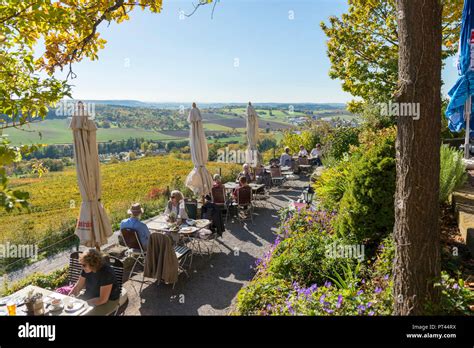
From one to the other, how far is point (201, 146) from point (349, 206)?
4.67m

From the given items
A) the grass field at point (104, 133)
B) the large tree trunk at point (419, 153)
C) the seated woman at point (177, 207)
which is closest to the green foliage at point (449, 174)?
the large tree trunk at point (419, 153)

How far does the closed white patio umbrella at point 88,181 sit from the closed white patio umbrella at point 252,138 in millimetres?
6944

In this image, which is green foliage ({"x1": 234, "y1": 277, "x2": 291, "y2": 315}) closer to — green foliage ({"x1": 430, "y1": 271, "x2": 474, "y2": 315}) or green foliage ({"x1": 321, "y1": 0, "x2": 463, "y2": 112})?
green foliage ({"x1": 430, "y1": 271, "x2": 474, "y2": 315})

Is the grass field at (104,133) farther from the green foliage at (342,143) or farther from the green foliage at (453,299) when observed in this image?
the green foliage at (453,299)

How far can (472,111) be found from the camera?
6.32 m

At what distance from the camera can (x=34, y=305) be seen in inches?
131

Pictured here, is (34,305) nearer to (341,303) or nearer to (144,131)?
(341,303)

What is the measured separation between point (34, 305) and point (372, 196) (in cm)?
418

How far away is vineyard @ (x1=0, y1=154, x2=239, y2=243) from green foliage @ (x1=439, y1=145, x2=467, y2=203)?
765cm

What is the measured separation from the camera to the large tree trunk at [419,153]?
2326mm

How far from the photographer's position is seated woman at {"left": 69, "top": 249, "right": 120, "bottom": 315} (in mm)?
3734

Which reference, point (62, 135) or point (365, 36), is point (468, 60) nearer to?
point (365, 36)

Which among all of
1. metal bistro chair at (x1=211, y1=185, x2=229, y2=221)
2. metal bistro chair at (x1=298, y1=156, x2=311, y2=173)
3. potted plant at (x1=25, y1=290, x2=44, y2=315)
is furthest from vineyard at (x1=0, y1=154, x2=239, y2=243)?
potted plant at (x1=25, y1=290, x2=44, y2=315)
